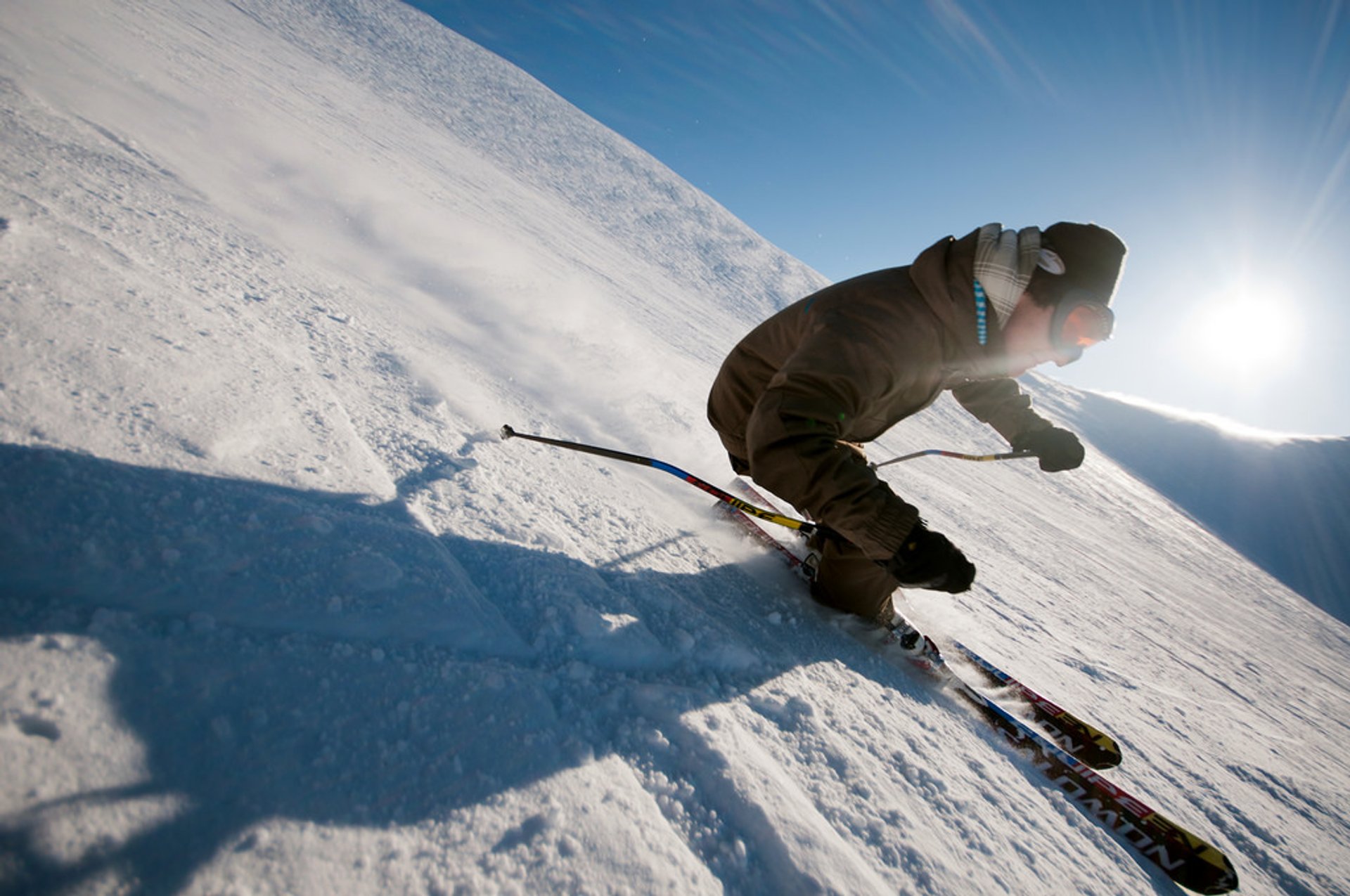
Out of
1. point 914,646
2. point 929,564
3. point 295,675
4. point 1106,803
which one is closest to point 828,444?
point 929,564

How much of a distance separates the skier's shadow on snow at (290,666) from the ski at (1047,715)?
4.76ft

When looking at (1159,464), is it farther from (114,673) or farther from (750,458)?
(114,673)

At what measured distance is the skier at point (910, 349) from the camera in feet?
6.77

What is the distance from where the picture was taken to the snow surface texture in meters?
1.07

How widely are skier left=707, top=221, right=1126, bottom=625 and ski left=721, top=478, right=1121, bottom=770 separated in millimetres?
1141

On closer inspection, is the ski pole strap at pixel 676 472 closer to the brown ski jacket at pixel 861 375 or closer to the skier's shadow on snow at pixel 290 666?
the brown ski jacket at pixel 861 375

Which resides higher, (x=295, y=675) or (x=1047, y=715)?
(x=1047, y=715)

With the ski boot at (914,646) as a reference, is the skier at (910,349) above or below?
above

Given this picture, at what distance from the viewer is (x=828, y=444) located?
2074mm

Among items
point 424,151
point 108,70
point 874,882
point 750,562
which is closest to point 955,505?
point 750,562

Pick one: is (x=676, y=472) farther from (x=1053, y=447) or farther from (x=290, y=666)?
(x=1053, y=447)

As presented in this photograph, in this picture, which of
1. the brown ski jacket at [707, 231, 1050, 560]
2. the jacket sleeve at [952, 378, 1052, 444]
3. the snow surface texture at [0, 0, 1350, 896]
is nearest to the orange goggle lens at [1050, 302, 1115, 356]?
the brown ski jacket at [707, 231, 1050, 560]

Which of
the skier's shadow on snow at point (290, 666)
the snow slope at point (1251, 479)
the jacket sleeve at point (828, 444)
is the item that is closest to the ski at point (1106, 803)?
the jacket sleeve at point (828, 444)

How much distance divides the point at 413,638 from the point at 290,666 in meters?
0.30
